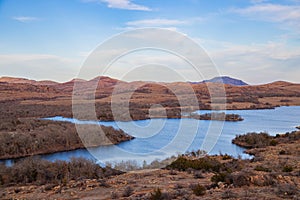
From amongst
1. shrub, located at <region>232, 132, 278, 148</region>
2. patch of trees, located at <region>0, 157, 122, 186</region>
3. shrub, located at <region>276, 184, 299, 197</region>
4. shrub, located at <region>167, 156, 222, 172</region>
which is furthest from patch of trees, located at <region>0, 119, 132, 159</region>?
shrub, located at <region>276, 184, 299, 197</region>

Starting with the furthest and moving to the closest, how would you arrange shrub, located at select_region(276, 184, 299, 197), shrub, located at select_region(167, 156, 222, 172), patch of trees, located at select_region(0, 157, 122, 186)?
patch of trees, located at select_region(0, 157, 122, 186) < shrub, located at select_region(167, 156, 222, 172) < shrub, located at select_region(276, 184, 299, 197)

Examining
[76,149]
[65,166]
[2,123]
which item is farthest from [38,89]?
[65,166]

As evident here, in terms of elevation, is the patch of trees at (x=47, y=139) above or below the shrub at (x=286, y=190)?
below

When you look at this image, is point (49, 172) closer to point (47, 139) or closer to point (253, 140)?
point (47, 139)

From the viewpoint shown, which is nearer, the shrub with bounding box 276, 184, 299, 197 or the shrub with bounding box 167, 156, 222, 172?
the shrub with bounding box 276, 184, 299, 197

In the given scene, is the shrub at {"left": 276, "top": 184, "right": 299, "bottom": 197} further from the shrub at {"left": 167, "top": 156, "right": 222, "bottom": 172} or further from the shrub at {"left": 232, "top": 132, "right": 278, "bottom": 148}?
the shrub at {"left": 232, "top": 132, "right": 278, "bottom": 148}

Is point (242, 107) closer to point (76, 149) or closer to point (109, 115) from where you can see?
point (109, 115)

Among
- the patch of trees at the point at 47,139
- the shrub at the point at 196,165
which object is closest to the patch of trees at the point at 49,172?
the shrub at the point at 196,165

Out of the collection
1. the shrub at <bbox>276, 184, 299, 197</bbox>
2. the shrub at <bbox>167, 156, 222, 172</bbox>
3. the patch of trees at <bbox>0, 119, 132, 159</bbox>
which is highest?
the shrub at <bbox>276, 184, 299, 197</bbox>

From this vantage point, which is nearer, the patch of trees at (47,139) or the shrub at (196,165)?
the shrub at (196,165)

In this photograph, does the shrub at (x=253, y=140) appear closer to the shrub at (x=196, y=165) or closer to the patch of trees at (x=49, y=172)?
the shrub at (x=196, y=165)

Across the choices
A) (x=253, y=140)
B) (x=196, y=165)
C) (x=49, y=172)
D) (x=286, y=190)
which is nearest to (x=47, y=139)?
(x=49, y=172)

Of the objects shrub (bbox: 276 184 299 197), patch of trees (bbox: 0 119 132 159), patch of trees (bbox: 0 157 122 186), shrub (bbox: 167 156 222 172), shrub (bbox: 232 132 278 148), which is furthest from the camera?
patch of trees (bbox: 0 119 132 159)

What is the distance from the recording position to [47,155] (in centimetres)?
3041
